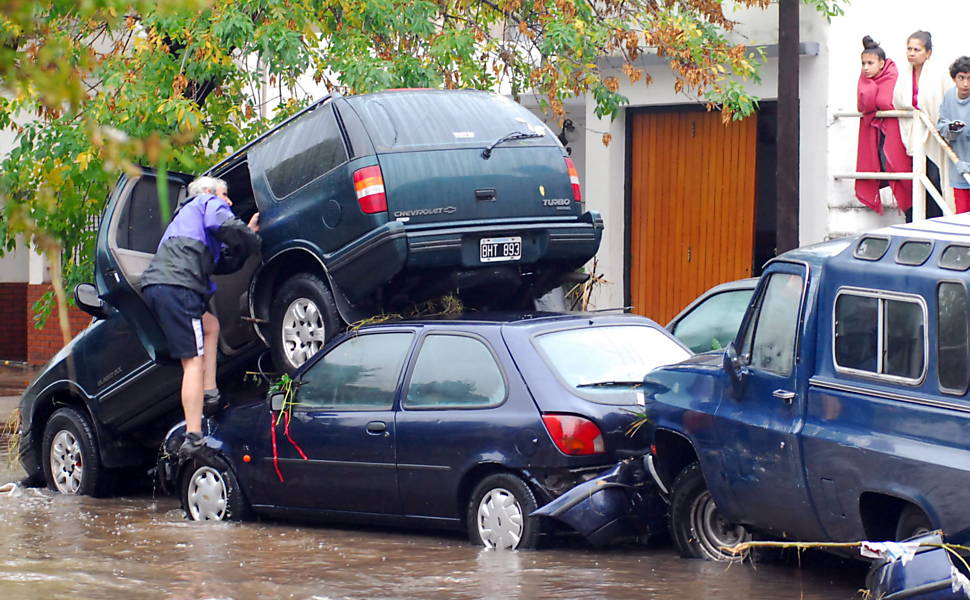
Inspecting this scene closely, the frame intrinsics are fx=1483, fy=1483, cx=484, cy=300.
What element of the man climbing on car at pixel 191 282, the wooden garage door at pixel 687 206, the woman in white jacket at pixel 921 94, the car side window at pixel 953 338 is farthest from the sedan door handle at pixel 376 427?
the wooden garage door at pixel 687 206

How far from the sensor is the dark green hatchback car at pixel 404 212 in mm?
9320

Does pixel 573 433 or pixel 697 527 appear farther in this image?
pixel 573 433

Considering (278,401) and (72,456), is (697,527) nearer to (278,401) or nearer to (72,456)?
(278,401)

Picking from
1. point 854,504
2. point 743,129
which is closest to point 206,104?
point 743,129

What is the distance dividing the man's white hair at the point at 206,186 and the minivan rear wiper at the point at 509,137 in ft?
6.16

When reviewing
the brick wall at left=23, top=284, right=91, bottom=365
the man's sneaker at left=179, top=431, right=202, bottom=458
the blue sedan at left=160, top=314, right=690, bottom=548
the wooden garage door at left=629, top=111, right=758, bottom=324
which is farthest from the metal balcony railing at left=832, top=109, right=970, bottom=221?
the brick wall at left=23, top=284, right=91, bottom=365

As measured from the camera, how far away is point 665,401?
782cm

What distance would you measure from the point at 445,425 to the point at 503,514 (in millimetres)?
645

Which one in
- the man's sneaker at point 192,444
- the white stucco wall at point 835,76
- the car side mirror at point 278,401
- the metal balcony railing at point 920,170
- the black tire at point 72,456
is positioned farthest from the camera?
the white stucco wall at point 835,76

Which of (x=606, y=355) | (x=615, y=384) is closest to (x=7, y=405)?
(x=606, y=355)

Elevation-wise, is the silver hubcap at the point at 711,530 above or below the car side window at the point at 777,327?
below

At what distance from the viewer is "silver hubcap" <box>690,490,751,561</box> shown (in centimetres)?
782

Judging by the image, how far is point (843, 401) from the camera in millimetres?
6633

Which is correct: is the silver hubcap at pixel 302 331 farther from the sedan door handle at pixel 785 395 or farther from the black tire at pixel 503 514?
the sedan door handle at pixel 785 395
